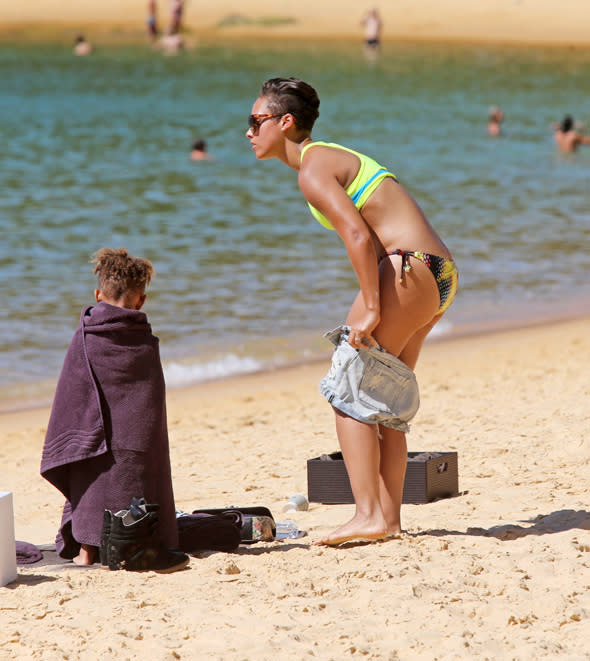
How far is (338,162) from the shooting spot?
155 inches

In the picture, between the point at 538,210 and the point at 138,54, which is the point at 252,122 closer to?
the point at 538,210

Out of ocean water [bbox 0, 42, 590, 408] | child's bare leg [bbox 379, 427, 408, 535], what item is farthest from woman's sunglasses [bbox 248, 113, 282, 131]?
ocean water [bbox 0, 42, 590, 408]

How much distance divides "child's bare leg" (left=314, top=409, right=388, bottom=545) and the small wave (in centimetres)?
424

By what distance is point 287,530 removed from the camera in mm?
4508

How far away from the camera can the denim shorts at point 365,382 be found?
3.94 m

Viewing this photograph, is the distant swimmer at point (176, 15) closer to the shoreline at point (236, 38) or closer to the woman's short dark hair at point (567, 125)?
the shoreline at point (236, 38)

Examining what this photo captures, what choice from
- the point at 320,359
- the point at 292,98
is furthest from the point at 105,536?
the point at 320,359

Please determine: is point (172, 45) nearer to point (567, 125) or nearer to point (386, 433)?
point (567, 125)

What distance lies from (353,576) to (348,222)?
1170 millimetres

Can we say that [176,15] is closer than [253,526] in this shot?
No

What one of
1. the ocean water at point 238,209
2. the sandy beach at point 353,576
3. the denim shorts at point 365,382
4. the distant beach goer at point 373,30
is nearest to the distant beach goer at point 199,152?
the ocean water at point 238,209

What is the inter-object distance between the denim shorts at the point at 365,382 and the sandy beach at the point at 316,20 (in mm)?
52205

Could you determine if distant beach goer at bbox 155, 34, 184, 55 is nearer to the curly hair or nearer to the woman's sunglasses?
the woman's sunglasses

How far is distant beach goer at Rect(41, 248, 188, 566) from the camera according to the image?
3.90 m
